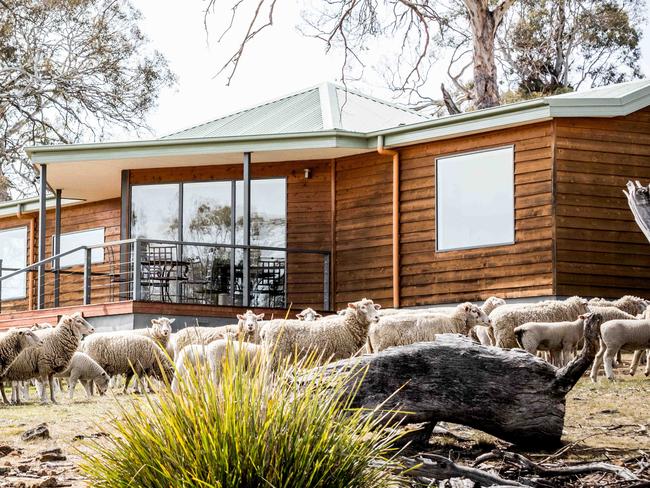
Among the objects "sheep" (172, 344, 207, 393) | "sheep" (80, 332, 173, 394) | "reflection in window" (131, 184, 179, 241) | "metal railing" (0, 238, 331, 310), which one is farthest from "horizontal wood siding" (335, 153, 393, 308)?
"sheep" (172, 344, 207, 393)

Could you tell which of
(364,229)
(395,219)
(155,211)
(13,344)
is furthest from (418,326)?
(155,211)

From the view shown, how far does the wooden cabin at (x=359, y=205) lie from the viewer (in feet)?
56.7

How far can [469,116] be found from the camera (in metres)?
17.9

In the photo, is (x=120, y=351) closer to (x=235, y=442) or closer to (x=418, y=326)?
(x=418, y=326)

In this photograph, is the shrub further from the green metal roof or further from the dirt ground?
the green metal roof

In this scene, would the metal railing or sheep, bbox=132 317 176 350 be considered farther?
the metal railing

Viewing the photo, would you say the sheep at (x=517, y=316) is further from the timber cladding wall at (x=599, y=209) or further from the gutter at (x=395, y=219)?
the gutter at (x=395, y=219)

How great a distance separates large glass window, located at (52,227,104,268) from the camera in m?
24.9

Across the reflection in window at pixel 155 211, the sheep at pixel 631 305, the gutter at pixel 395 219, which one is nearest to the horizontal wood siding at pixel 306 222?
the gutter at pixel 395 219

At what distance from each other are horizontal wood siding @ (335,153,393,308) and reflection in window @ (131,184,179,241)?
11.9 ft

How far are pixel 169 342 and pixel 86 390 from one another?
4.45ft

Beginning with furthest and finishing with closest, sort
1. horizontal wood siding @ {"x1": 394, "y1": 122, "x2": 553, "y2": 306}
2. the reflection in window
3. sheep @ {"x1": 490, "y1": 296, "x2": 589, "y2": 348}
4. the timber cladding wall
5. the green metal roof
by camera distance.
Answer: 1. the reflection in window
2. the green metal roof
3. horizontal wood siding @ {"x1": 394, "y1": 122, "x2": 553, "y2": 306}
4. the timber cladding wall
5. sheep @ {"x1": 490, "y1": 296, "x2": 589, "y2": 348}

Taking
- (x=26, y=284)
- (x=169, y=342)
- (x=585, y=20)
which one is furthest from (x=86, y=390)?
(x=585, y=20)

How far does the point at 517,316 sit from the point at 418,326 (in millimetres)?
1241
